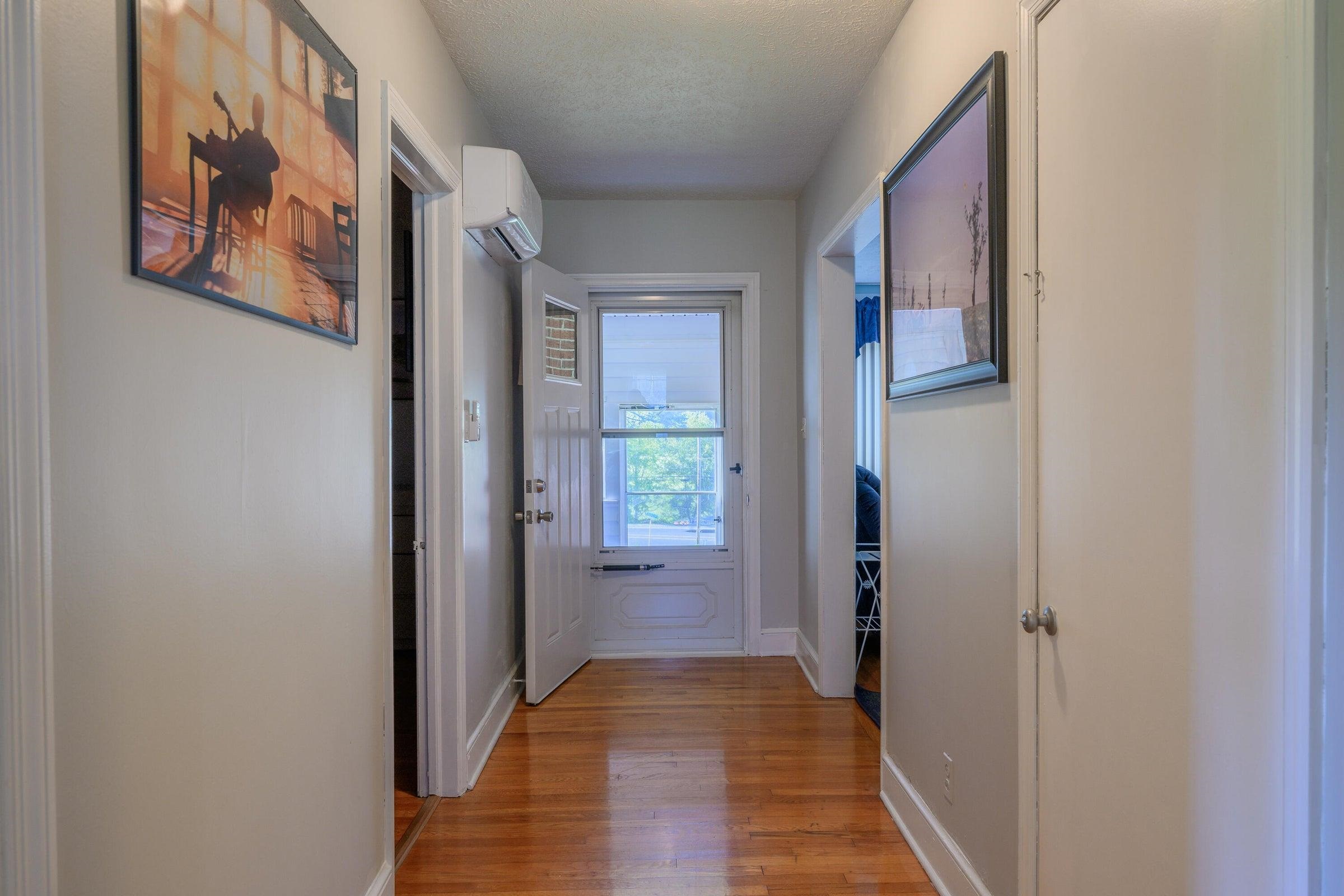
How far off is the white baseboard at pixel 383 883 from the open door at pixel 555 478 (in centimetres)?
150

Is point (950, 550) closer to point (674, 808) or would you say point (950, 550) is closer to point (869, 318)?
point (674, 808)

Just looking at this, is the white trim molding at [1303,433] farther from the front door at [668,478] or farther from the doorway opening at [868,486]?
the front door at [668,478]

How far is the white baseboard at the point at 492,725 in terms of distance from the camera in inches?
111

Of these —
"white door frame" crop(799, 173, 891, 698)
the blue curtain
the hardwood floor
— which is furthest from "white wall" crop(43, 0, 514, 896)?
the blue curtain

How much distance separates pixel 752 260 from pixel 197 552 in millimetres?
3546

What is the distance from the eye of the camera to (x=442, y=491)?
264 cm

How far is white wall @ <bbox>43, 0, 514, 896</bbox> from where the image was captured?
0.93 meters

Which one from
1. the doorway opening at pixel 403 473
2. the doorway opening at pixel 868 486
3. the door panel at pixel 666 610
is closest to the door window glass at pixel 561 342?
the doorway opening at pixel 403 473

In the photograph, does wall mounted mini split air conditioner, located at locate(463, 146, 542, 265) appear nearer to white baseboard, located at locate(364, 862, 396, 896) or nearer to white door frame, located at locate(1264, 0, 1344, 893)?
white baseboard, located at locate(364, 862, 396, 896)

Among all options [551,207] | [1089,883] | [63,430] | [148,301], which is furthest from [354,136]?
[551,207]

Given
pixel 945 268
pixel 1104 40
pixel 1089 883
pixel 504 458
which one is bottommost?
pixel 1089 883

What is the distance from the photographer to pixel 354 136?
5.87 feet

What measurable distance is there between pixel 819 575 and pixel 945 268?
78.3 inches

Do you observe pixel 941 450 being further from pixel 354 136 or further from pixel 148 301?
pixel 148 301
